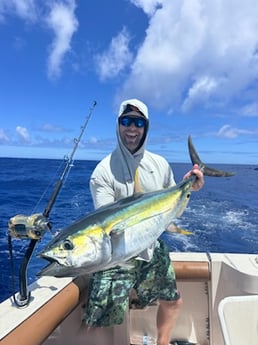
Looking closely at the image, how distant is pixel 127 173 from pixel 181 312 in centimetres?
122

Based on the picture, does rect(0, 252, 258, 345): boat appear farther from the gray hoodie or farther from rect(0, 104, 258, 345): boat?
the gray hoodie

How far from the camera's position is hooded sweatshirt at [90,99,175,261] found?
185cm

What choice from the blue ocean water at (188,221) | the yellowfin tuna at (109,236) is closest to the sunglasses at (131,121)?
the yellowfin tuna at (109,236)

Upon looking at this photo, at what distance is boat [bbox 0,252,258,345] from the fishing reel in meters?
0.35

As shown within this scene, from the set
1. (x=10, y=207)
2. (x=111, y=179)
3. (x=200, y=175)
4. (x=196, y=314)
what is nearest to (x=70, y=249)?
(x=111, y=179)

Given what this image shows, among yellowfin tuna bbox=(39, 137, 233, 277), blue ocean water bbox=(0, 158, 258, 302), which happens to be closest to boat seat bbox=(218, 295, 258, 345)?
yellowfin tuna bbox=(39, 137, 233, 277)

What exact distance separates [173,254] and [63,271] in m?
1.57

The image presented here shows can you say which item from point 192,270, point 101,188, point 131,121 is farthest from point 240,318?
point 131,121

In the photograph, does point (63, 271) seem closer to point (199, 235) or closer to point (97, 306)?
point (97, 306)

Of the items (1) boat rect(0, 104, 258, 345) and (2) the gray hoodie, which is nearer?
(1) boat rect(0, 104, 258, 345)

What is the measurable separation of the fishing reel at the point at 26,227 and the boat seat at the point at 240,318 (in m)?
0.89

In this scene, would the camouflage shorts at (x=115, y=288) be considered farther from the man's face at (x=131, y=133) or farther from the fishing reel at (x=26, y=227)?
the man's face at (x=131, y=133)

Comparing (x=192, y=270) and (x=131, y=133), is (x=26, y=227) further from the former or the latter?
(x=192, y=270)

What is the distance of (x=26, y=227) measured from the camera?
1.49 m
